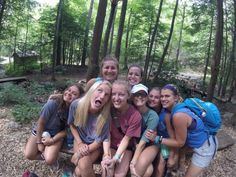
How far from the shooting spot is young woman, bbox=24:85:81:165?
134 inches

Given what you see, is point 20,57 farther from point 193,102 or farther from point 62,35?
point 193,102

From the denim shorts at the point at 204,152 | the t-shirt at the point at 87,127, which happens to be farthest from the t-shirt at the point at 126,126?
the denim shorts at the point at 204,152

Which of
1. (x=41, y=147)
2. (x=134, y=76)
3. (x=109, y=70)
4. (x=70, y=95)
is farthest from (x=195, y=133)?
(x=41, y=147)

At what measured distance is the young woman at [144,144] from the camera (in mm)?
2992

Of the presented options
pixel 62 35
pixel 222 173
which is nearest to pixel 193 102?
pixel 222 173

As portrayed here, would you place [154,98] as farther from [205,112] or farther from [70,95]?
[70,95]

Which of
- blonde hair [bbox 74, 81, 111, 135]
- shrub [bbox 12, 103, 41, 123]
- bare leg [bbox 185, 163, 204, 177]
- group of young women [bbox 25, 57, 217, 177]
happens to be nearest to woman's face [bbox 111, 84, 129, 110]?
group of young women [bbox 25, 57, 217, 177]

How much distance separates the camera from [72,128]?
Result: 3215 mm

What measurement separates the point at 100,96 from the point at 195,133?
1081mm

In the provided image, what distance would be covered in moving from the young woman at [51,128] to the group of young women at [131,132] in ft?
→ 0.92

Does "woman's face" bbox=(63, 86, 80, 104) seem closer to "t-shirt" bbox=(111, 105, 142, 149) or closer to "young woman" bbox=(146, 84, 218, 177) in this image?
"t-shirt" bbox=(111, 105, 142, 149)

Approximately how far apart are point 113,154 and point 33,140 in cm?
111

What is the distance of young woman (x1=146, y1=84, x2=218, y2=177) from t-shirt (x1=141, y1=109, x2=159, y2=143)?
6cm

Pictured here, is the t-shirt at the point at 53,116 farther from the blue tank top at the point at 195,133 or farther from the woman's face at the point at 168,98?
the blue tank top at the point at 195,133
